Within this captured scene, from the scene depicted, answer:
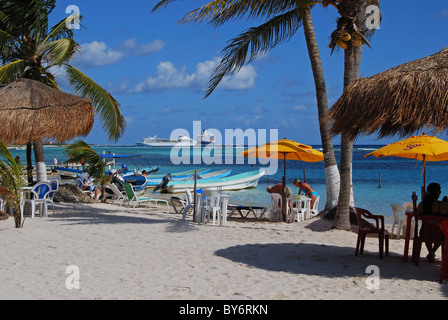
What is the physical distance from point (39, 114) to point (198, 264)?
238 inches

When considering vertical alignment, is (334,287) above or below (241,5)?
below

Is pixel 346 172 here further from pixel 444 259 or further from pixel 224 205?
pixel 444 259

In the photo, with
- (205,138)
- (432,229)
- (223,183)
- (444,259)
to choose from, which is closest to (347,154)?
(432,229)

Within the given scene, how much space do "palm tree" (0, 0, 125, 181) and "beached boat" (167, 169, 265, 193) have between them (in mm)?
11477

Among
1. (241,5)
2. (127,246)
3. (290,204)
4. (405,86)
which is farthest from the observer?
(290,204)

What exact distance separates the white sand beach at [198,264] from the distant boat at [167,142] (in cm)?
13162

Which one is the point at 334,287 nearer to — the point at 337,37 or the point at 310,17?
the point at 337,37

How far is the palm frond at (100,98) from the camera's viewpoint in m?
12.8

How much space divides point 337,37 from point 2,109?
7001 mm

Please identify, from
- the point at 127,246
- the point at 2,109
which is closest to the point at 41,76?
the point at 2,109

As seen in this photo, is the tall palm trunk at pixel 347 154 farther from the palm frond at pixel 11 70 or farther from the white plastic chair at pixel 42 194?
the palm frond at pixel 11 70

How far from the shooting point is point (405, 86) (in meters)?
5.45

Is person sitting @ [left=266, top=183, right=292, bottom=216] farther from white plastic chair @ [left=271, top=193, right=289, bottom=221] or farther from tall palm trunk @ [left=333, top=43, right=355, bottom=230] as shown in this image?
tall palm trunk @ [left=333, top=43, right=355, bottom=230]

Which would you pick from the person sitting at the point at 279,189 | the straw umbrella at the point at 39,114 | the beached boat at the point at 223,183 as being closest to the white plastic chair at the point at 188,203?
the person sitting at the point at 279,189
